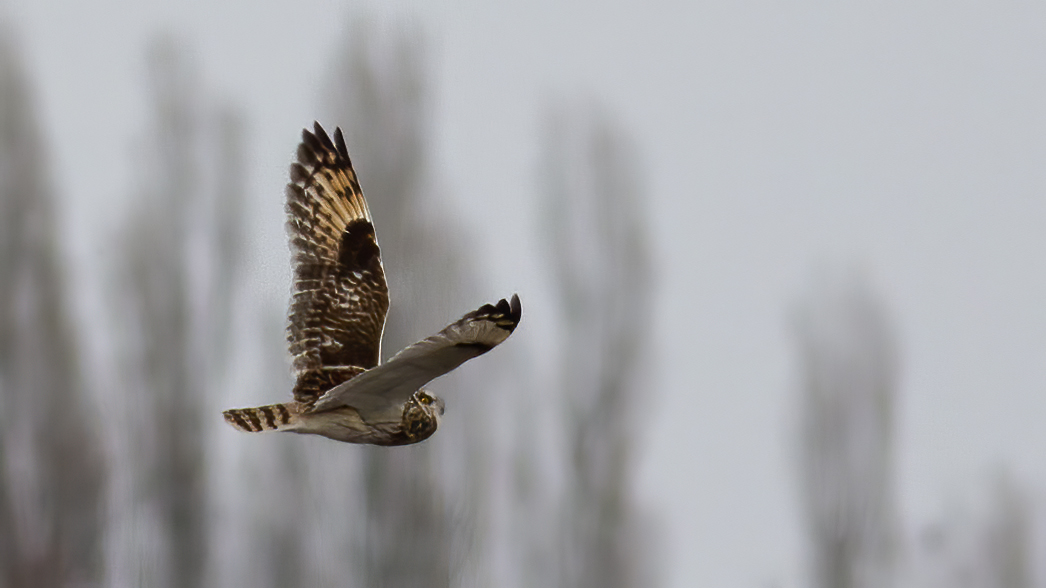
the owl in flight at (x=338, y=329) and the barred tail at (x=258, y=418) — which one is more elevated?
the owl in flight at (x=338, y=329)

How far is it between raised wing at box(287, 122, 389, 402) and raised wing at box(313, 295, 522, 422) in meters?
0.39

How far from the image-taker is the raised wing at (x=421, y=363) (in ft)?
9.04

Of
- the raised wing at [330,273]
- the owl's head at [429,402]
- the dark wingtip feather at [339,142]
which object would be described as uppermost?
the dark wingtip feather at [339,142]

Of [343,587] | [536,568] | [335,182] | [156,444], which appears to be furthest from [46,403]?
[335,182]

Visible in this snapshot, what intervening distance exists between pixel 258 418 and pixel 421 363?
1.79 ft

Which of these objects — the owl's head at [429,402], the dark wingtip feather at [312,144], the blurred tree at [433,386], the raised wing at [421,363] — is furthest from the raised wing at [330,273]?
the blurred tree at [433,386]

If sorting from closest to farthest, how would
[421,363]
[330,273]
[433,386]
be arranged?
[421,363], [330,273], [433,386]

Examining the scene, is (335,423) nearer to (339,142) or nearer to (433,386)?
(339,142)

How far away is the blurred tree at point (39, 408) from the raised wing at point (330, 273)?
456 centimetres

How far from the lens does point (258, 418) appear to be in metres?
3.29

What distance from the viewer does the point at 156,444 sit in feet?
26.4

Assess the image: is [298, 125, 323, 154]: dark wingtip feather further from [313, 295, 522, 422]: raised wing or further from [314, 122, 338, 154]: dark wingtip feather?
[313, 295, 522, 422]: raised wing

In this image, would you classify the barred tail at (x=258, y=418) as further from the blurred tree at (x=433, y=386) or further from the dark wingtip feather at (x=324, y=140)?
the blurred tree at (x=433, y=386)

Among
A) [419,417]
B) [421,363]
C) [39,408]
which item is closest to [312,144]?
[419,417]
